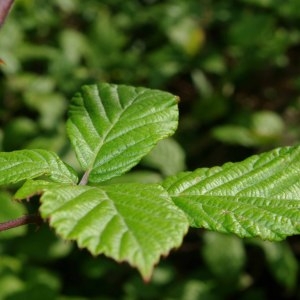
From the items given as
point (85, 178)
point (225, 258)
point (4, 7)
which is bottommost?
point (225, 258)

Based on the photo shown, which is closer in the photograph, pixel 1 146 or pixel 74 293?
pixel 1 146

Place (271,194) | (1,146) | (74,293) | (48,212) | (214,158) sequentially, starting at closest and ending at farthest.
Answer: (48,212) → (271,194) → (1,146) → (74,293) → (214,158)

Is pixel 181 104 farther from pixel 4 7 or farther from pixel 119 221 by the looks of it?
pixel 119 221

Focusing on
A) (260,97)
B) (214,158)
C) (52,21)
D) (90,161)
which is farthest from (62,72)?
(90,161)

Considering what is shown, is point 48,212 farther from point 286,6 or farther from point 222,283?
point 286,6

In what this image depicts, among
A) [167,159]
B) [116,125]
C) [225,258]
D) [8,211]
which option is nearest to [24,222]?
[116,125]

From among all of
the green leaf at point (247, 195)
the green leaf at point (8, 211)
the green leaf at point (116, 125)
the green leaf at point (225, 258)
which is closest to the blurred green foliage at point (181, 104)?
the green leaf at point (225, 258)
